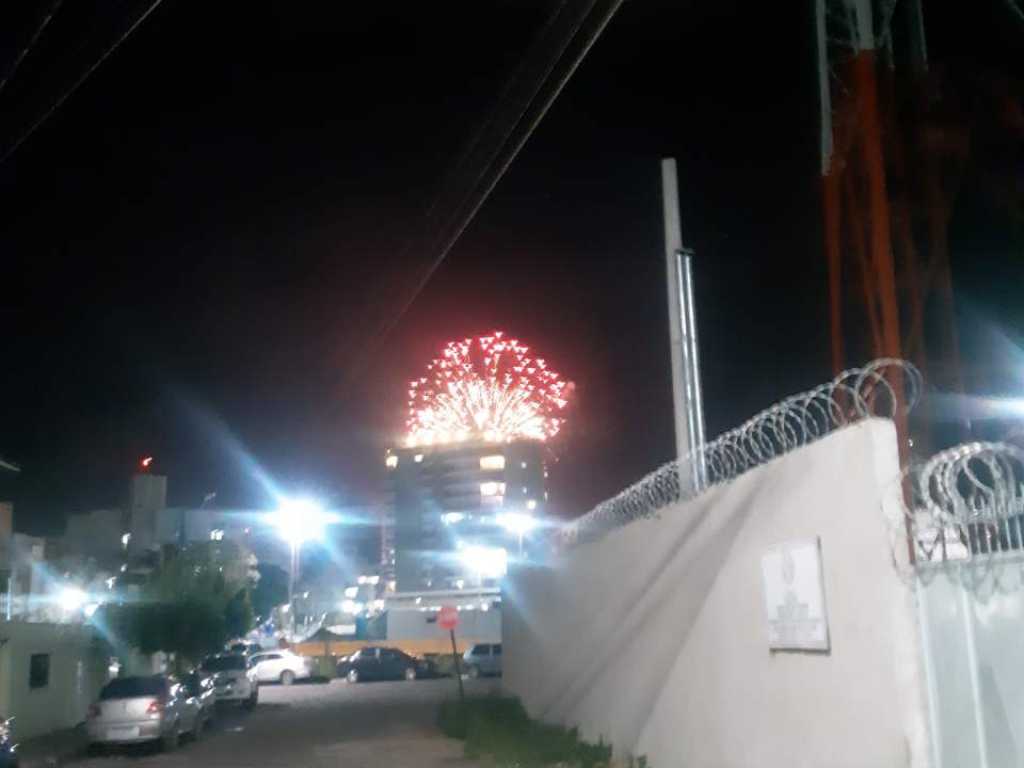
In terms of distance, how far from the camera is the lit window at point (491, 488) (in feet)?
342

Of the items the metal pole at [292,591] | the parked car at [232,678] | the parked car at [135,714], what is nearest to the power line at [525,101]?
the parked car at [135,714]

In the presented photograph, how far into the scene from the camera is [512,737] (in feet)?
60.1

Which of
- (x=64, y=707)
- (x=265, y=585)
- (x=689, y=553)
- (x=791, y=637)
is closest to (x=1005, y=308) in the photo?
(x=689, y=553)

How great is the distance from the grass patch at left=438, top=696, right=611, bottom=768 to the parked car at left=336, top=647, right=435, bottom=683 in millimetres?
25195

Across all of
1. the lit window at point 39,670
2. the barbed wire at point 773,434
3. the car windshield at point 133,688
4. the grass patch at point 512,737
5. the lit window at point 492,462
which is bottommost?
the grass patch at point 512,737

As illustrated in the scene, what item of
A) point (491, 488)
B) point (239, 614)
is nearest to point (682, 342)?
point (239, 614)

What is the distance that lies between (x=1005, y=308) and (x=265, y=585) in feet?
151

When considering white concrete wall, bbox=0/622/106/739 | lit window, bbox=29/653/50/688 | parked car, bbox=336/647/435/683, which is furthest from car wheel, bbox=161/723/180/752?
parked car, bbox=336/647/435/683

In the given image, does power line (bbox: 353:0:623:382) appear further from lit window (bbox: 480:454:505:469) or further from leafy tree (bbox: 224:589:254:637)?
lit window (bbox: 480:454:505:469)

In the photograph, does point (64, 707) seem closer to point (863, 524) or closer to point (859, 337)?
point (859, 337)

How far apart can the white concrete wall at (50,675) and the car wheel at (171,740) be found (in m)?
3.17

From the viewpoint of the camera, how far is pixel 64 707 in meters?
27.2

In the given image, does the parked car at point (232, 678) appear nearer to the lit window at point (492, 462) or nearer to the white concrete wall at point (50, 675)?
the white concrete wall at point (50, 675)

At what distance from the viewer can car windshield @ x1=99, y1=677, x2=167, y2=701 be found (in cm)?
2220
